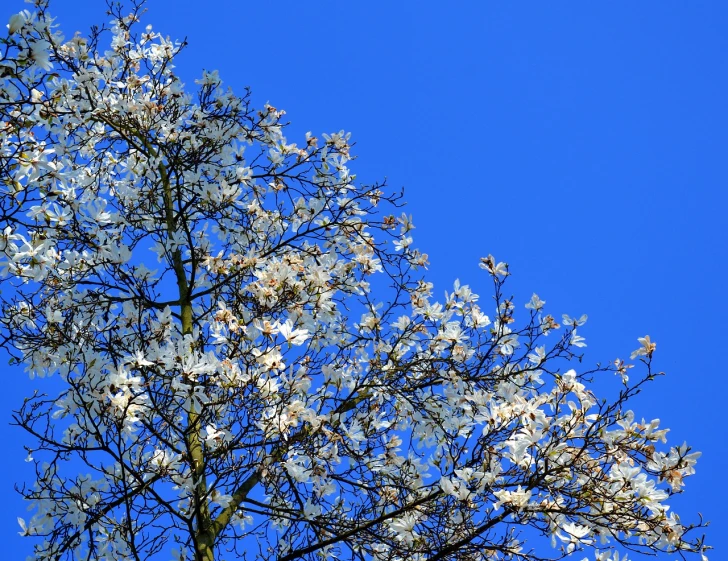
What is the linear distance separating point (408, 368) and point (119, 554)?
8.63ft

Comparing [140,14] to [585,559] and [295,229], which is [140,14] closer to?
[295,229]

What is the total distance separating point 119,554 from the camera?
577 centimetres

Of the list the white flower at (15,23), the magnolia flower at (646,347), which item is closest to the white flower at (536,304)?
the magnolia flower at (646,347)

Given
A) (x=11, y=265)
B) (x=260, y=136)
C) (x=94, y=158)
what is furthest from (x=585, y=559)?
(x=94, y=158)

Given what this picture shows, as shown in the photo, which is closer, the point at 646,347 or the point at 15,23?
the point at 15,23

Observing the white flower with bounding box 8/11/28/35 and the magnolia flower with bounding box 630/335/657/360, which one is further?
the magnolia flower with bounding box 630/335/657/360

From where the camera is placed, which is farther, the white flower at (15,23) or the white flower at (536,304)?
the white flower at (536,304)

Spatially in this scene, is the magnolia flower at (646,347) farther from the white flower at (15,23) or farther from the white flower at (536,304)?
the white flower at (15,23)

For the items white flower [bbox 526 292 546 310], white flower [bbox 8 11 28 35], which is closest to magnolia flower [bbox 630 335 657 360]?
white flower [bbox 526 292 546 310]

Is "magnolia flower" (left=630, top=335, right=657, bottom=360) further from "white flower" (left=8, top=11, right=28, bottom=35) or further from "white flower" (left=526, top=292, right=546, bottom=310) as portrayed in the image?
"white flower" (left=8, top=11, right=28, bottom=35)

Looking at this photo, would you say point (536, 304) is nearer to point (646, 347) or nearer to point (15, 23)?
point (646, 347)

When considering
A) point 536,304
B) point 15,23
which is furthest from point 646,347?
point 15,23

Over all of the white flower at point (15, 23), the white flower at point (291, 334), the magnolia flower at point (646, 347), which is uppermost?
the white flower at point (15, 23)

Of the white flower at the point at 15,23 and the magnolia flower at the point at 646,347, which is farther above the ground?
the white flower at the point at 15,23
